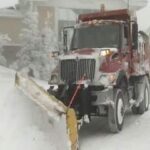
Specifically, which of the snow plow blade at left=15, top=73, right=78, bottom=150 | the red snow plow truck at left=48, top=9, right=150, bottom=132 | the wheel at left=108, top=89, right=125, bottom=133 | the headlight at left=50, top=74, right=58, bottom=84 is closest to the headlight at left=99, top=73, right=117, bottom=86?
the red snow plow truck at left=48, top=9, right=150, bottom=132

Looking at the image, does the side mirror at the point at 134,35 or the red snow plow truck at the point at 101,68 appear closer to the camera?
the red snow plow truck at the point at 101,68

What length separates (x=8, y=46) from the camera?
130 ft

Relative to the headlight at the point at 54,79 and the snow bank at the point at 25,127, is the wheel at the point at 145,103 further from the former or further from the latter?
the snow bank at the point at 25,127

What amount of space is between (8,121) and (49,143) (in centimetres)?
94

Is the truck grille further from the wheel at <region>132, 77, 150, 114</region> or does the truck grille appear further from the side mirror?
the wheel at <region>132, 77, 150, 114</region>

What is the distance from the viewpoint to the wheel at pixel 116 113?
454 inches

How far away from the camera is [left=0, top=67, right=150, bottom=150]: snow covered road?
30.7ft

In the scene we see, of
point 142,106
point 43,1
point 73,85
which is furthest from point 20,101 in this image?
point 43,1

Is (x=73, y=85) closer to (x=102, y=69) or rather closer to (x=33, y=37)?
(x=102, y=69)

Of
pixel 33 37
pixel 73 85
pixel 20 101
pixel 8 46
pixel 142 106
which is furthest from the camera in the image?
pixel 8 46

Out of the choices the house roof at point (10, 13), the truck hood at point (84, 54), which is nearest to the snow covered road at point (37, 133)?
the truck hood at point (84, 54)

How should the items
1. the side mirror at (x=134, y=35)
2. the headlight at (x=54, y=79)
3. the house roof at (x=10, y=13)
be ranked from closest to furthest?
the headlight at (x=54, y=79) < the side mirror at (x=134, y=35) < the house roof at (x=10, y=13)

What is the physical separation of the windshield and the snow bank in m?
2.88

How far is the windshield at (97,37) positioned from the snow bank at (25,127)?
2.88 metres
